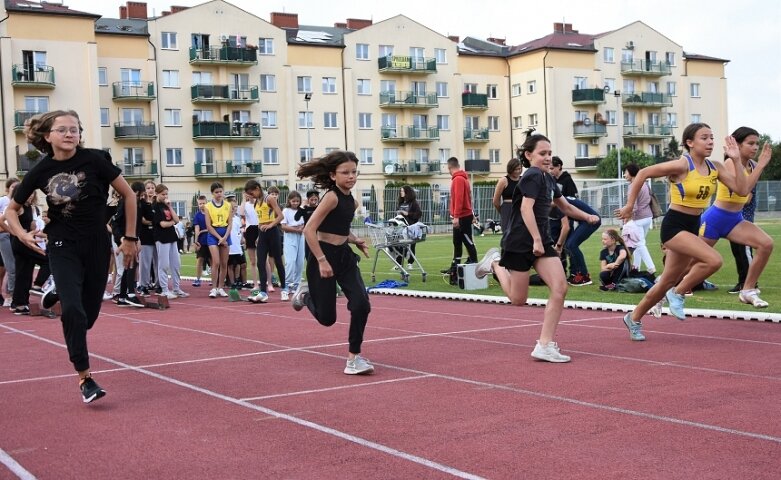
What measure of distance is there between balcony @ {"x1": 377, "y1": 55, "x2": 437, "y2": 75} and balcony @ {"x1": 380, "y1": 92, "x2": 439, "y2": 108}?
6.46 feet

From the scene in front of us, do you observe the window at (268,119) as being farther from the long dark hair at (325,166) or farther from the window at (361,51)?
the long dark hair at (325,166)

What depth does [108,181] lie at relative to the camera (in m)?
7.39

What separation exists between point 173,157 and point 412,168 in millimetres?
20430

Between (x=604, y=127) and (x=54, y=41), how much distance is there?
156 ft

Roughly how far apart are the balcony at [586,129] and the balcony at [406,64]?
14369mm

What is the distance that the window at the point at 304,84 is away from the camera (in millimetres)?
77562

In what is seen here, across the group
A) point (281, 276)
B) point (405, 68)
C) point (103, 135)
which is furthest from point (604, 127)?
point (281, 276)

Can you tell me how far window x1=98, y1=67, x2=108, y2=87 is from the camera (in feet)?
231

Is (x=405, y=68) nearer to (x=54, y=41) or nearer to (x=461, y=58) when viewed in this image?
(x=461, y=58)

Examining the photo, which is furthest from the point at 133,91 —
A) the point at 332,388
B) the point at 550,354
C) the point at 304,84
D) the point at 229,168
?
the point at 332,388

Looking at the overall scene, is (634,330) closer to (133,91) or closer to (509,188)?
(509,188)

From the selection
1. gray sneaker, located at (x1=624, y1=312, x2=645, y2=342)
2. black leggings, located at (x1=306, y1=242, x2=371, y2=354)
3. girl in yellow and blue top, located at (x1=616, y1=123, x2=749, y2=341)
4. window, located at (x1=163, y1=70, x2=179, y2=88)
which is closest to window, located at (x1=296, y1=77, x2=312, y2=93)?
window, located at (x1=163, y1=70, x2=179, y2=88)

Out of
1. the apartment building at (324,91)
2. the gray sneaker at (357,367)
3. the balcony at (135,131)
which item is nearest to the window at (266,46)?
the apartment building at (324,91)

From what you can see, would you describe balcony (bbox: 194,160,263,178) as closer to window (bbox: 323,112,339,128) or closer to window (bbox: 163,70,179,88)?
window (bbox: 163,70,179,88)
